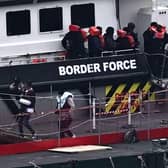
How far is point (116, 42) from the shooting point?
35312 millimetres

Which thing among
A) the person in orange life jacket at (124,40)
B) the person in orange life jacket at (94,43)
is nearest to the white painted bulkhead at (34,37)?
the person in orange life jacket at (94,43)

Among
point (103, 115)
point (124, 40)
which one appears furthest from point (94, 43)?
point (103, 115)

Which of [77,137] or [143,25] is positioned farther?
[143,25]

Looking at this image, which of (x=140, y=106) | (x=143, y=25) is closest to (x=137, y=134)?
(x=140, y=106)

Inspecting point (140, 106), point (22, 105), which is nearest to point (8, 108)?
point (22, 105)

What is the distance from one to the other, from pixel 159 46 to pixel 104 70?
1.35 m

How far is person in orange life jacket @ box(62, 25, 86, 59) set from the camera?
34.7 m

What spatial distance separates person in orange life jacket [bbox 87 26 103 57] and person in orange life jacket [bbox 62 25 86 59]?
164mm

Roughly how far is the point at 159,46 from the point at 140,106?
1700mm

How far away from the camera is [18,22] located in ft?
113

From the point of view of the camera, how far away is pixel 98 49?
115ft

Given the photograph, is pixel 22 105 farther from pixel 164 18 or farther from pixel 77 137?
pixel 164 18

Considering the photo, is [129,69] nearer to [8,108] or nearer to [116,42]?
[116,42]

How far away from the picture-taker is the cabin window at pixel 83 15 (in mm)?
35062
